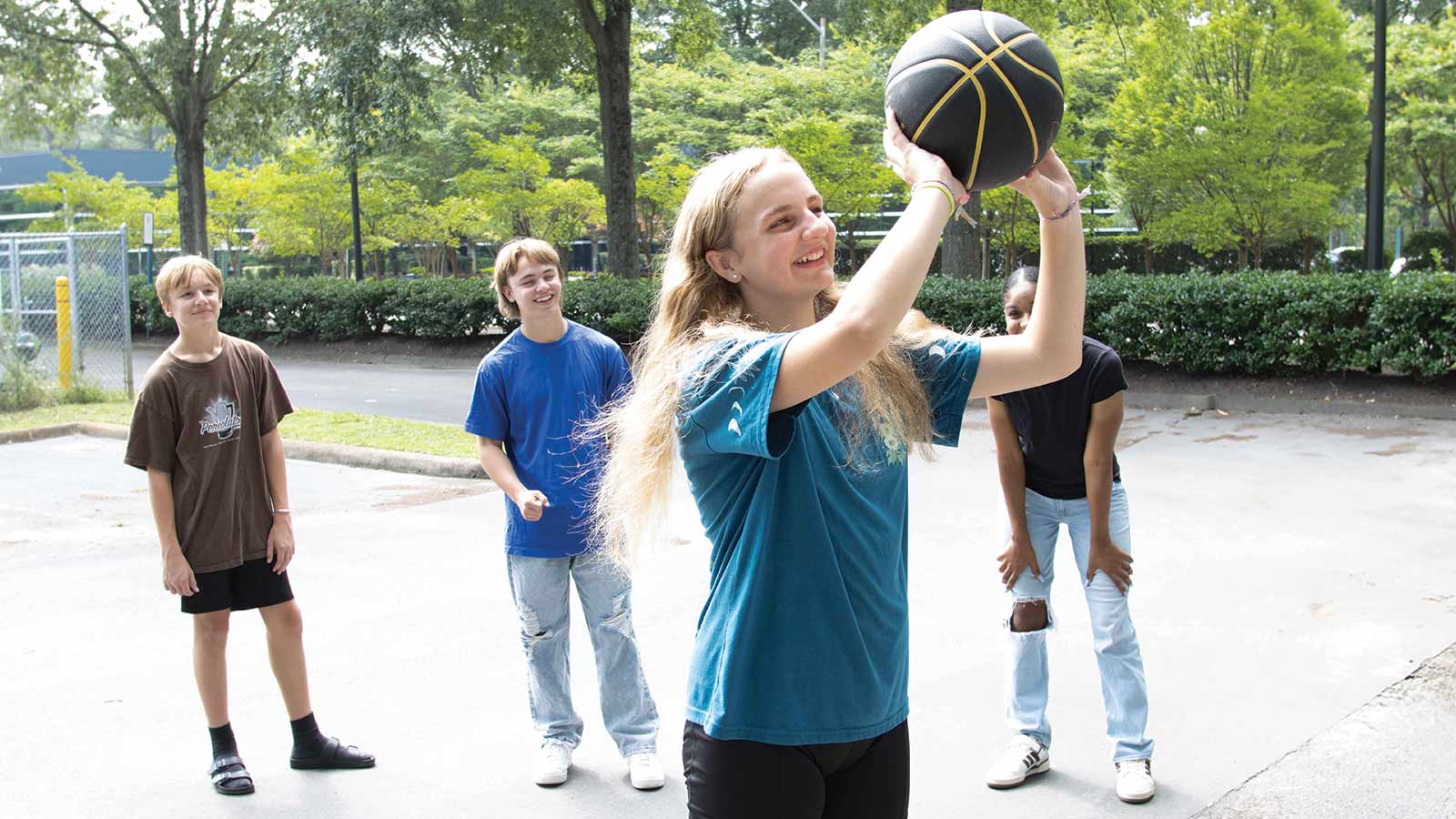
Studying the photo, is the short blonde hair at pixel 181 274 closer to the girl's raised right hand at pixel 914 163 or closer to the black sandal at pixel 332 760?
the black sandal at pixel 332 760

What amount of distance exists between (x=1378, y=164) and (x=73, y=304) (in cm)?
1605

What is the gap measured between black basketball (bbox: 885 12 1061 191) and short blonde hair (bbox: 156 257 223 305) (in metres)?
3.13

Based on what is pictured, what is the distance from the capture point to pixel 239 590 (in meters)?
4.71

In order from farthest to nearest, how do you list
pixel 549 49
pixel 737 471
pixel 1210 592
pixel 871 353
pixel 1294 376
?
pixel 549 49
pixel 1294 376
pixel 1210 592
pixel 737 471
pixel 871 353

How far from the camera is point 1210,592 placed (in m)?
6.84

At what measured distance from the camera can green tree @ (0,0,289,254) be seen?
26.8m

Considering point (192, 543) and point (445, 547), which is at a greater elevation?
point (192, 543)

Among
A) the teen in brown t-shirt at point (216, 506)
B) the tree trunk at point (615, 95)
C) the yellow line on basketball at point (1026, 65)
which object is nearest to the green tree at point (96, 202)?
the tree trunk at point (615, 95)

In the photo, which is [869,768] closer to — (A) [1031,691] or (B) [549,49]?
(A) [1031,691]

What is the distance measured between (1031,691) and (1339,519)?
485 cm

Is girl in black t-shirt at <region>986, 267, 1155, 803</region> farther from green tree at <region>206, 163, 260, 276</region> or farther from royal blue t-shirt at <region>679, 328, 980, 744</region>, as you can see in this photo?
Result: green tree at <region>206, 163, 260, 276</region>

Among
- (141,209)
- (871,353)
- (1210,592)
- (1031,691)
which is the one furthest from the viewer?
(141,209)

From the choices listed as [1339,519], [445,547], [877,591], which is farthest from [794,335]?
[1339,519]

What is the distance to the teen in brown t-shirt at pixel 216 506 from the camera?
4598 mm
